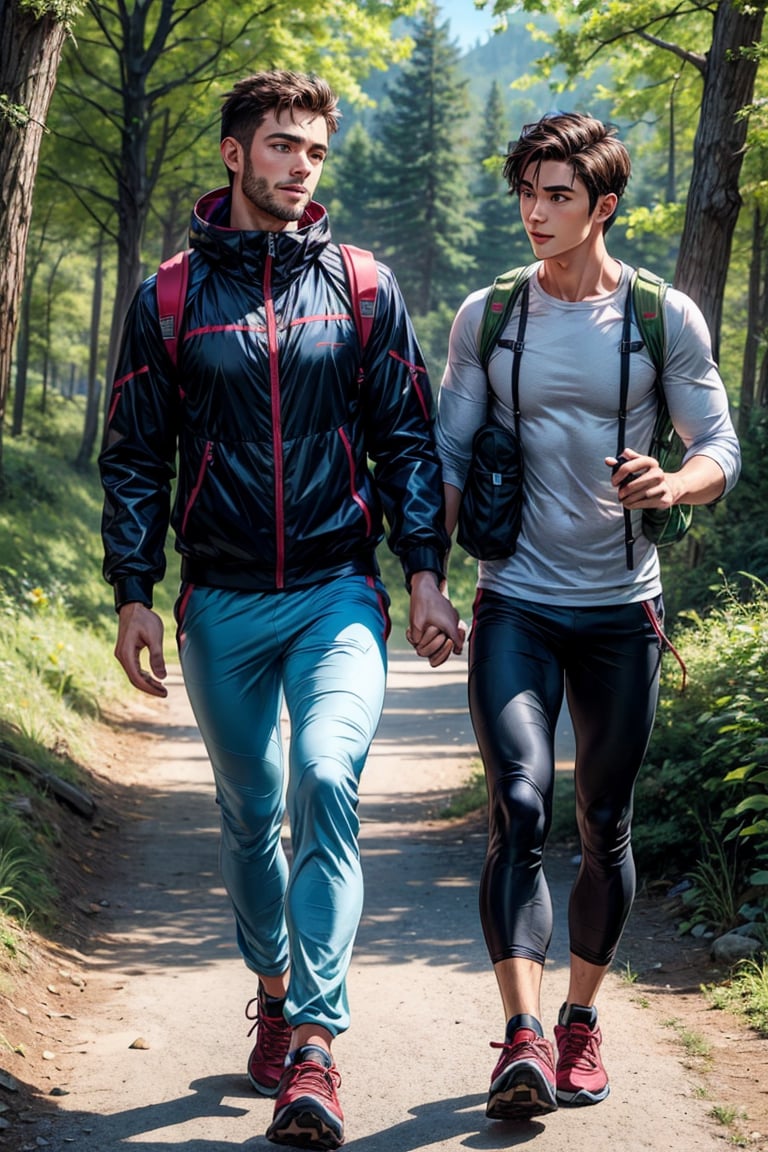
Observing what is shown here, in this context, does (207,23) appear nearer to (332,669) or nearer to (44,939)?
(44,939)

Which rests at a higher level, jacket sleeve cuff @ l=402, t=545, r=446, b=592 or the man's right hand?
jacket sleeve cuff @ l=402, t=545, r=446, b=592

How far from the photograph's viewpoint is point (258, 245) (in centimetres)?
380

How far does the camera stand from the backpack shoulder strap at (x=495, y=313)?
3.91 metres

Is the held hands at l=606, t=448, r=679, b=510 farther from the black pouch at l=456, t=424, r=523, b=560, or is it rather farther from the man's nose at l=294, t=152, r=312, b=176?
the man's nose at l=294, t=152, r=312, b=176

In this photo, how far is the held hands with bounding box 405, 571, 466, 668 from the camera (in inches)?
147

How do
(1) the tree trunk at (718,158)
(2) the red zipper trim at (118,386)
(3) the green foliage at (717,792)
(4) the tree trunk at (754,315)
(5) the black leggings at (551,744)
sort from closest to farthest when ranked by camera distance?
(5) the black leggings at (551,744)
(2) the red zipper trim at (118,386)
(3) the green foliage at (717,792)
(1) the tree trunk at (718,158)
(4) the tree trunk at (754,315)

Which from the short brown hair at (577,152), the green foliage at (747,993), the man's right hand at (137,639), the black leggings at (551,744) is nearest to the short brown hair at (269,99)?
the short brown hair at (577,152)

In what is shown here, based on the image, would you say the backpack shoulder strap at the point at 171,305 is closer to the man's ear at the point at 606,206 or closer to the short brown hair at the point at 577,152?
the short brown hair at the point at 577,152

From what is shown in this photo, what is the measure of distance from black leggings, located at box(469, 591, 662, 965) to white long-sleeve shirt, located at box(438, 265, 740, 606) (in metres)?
0.10

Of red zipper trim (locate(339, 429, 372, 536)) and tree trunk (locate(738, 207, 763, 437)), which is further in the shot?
tree trunk (locate(738, 207, 763, 437))

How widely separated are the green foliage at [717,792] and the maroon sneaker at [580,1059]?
52.9 inches

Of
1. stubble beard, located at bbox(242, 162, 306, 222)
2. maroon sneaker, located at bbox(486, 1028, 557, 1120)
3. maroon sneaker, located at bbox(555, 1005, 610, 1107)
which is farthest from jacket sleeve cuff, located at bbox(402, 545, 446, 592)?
maroon sneaker, located at bbox(555, 1005, 610, 1107)

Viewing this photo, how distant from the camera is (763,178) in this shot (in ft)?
39.6

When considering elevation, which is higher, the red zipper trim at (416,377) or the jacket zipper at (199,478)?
the red zipper trim at (416,377)
